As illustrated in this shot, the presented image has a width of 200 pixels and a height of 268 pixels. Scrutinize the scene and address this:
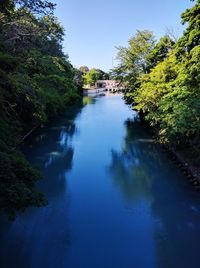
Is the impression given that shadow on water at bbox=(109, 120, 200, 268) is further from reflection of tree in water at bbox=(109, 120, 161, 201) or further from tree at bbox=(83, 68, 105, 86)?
tree at bbox=(83, 68, 105, 86)

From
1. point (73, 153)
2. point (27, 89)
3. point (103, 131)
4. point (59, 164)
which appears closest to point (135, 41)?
point (103, 131)

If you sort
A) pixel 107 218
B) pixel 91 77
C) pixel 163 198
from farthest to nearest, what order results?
pixel 91 77 → pixel 163 198 → pixel 107 218

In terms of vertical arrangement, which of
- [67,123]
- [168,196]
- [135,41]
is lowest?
[67,123]

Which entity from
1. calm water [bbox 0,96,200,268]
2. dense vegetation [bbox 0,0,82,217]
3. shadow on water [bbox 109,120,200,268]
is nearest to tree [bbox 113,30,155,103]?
dense vegetation [bbox 0,0,82,217]

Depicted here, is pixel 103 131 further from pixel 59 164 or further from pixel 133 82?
pixel 59 164

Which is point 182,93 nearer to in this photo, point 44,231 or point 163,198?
point 163,198

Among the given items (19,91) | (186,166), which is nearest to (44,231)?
(19,91)

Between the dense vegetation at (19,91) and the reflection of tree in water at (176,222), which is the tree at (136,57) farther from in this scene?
the reflection of tree in water at (176,222)
